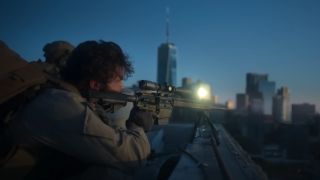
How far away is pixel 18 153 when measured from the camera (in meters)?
2.99

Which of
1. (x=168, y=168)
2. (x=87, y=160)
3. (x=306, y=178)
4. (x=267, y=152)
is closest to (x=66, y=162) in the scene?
(x=87, y=160)

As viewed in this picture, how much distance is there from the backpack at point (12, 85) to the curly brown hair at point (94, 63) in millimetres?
322

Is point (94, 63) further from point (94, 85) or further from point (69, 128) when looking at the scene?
point (69, 128)

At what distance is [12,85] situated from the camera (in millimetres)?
2867

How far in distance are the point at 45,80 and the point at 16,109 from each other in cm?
24

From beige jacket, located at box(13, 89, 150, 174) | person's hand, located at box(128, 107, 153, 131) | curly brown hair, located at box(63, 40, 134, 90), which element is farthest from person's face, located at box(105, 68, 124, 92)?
beige jacket, located at box(13, 89, 150, 174)

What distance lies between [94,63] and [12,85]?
26.6 inches

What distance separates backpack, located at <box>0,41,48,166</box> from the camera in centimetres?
286

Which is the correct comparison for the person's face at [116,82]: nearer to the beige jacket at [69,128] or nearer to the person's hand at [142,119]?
the person's hand at [142,119]

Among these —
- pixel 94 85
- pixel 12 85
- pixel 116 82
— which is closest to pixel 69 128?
pixel 12 85

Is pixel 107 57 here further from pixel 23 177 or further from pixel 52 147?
pixel 23 177

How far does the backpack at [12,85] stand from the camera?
2.86m

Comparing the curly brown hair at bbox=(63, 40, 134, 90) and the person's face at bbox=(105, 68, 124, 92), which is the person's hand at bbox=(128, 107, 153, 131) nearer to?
the person's face at bbox=(105, 68, 124, 92)

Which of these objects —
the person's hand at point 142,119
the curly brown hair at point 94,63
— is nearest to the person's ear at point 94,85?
the curly brown hair at point 94,63
